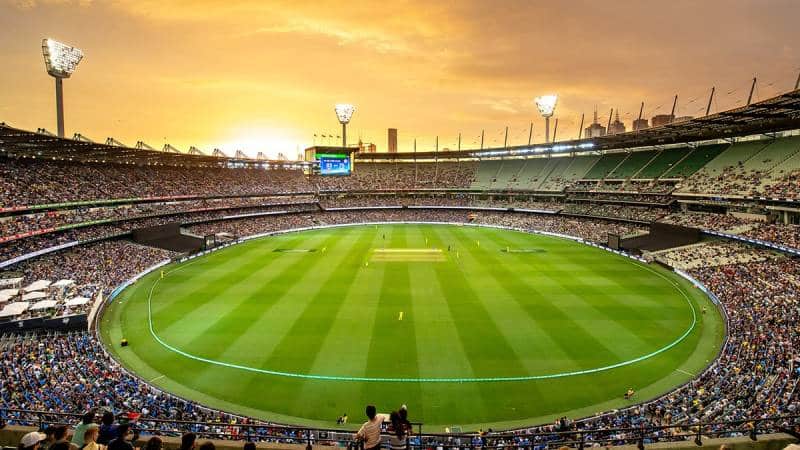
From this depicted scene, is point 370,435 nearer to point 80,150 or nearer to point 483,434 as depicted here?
point 483,434

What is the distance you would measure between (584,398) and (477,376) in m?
4.94

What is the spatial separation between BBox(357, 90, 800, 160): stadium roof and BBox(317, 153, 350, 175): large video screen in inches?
1384

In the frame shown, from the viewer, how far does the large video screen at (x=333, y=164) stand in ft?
288

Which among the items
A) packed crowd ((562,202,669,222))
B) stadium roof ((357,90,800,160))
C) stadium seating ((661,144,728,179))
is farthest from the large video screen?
stadium seating ((661,144,728,179))

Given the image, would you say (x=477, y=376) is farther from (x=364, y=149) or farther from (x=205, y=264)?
(x=364, y=149)

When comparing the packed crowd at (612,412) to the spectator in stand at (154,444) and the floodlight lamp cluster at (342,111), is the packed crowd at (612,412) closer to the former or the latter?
the spectator in stand at (154,444)

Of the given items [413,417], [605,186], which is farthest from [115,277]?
[605,186]

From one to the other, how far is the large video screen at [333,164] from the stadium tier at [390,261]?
23.0 ft

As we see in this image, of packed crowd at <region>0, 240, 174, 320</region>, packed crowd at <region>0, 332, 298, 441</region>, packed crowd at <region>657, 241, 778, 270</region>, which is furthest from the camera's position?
packed crowd at <region>657, 241, 778, 270</region>

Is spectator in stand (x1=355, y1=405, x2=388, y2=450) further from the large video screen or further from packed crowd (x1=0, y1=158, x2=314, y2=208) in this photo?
the large video screen

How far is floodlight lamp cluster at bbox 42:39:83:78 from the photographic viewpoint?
46.3 metres

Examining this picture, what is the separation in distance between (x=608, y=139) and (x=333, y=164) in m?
51.2

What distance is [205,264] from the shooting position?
47.4 meters

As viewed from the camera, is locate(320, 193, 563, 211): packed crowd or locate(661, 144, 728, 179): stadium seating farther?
locate(320, 193, 563, 211): packed crowd
